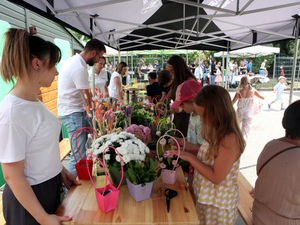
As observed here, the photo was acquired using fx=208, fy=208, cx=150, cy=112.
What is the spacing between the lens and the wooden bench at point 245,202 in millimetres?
1753

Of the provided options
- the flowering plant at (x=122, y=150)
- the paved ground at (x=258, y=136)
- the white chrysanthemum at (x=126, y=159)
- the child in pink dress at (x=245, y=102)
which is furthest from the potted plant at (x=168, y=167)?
the child in pink dress at (x=245, y=102)

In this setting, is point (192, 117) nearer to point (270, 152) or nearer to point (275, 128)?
point (270, 152)

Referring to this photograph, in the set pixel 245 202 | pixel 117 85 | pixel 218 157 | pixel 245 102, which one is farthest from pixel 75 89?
pixel 245 102

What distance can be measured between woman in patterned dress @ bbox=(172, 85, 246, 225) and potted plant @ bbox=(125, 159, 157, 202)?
0.26 m

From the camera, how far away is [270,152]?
139 centimetres

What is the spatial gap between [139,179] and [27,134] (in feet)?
2.04

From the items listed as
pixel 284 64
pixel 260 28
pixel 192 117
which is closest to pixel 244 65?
pixel 284 64

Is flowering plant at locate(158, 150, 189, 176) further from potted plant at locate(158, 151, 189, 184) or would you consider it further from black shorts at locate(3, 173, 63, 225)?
black shorts at locate(3, 173, 63, 225)

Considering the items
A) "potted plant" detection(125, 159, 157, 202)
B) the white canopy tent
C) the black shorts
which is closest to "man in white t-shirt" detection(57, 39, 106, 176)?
the white canopy tent

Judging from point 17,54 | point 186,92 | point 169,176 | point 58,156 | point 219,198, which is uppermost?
point 17,54

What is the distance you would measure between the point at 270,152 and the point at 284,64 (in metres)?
17.6

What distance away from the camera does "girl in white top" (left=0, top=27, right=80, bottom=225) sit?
0.92 m

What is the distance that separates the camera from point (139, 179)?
119cm

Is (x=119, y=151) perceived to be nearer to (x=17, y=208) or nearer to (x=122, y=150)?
(x=122, y=150)
